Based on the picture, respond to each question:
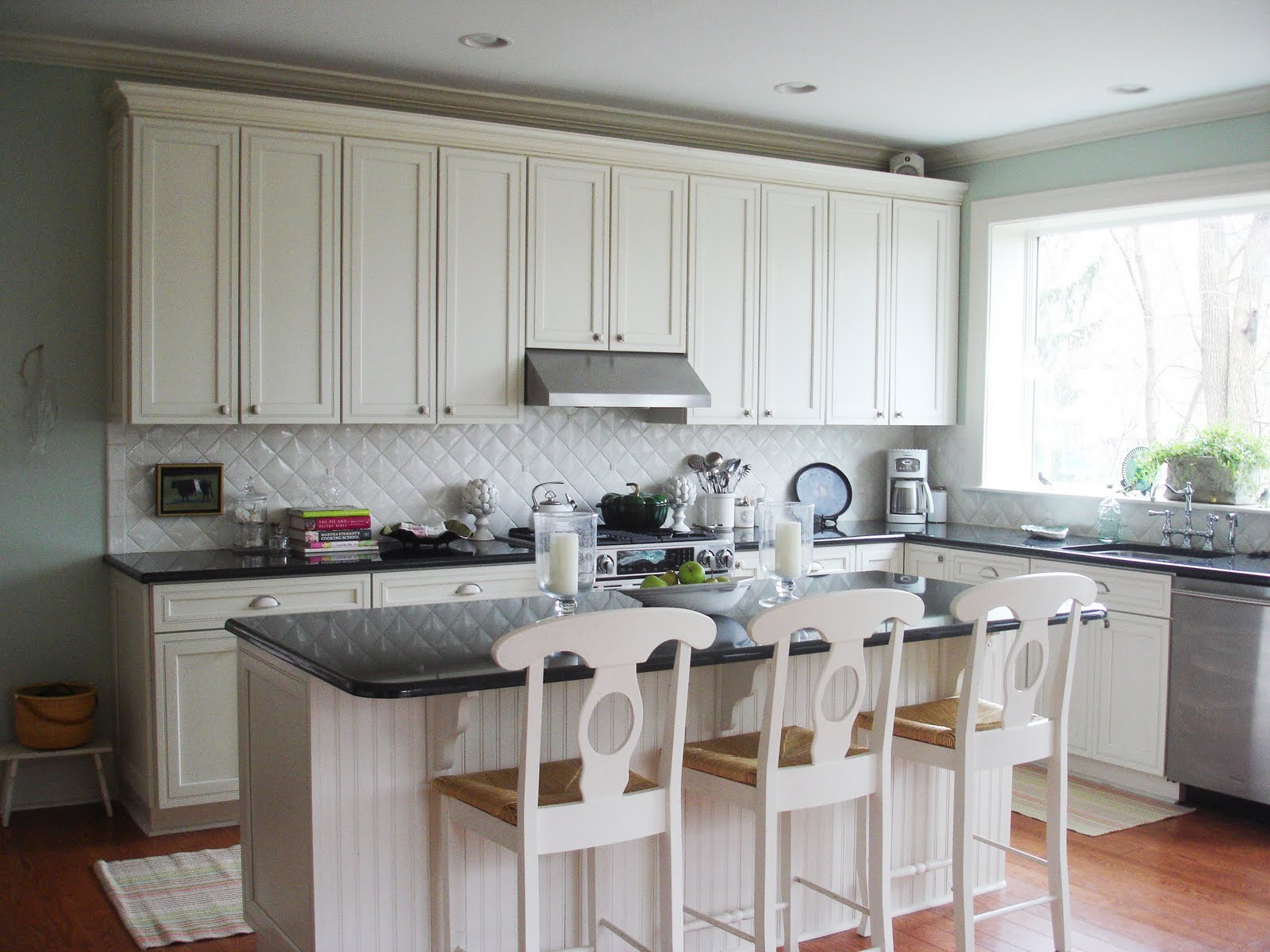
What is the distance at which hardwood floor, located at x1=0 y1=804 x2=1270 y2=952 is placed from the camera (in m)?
3.32

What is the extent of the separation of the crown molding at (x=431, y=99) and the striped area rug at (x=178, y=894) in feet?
9.02

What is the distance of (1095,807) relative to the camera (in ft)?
14.8

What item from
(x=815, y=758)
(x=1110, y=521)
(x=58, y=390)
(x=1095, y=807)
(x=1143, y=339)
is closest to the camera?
(x=815, y=758)

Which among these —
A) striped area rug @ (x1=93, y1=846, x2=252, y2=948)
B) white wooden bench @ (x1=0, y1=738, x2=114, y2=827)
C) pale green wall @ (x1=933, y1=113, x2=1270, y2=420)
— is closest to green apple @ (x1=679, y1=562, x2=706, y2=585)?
striped area rug @ (x1=93, y1=846, x2=252, y2=948)

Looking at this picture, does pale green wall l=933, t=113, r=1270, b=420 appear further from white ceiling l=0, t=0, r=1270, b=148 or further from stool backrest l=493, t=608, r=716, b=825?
stool backrest l=493, t=608, r=716, b=825

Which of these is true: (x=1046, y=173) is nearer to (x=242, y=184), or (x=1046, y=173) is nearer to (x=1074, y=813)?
(x=1074, y=813)

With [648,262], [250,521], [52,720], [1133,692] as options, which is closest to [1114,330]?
[1133,692]

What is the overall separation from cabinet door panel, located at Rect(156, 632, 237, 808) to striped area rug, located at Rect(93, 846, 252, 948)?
0.25m

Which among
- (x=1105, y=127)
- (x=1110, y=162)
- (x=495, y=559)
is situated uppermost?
(x=1105, y=127)

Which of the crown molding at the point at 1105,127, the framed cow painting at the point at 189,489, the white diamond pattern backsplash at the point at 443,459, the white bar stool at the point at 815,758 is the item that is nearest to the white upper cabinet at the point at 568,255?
the white diamond pattern backsplash at the point at 443,459

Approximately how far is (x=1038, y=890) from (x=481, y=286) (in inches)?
115

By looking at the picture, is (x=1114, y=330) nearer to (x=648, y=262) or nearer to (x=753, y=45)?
(x=648, y=262)

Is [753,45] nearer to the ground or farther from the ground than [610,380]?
farther from the ground

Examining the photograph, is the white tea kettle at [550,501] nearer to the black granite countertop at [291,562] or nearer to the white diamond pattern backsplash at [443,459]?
the white diamond pattern backsplash at [443,459]
